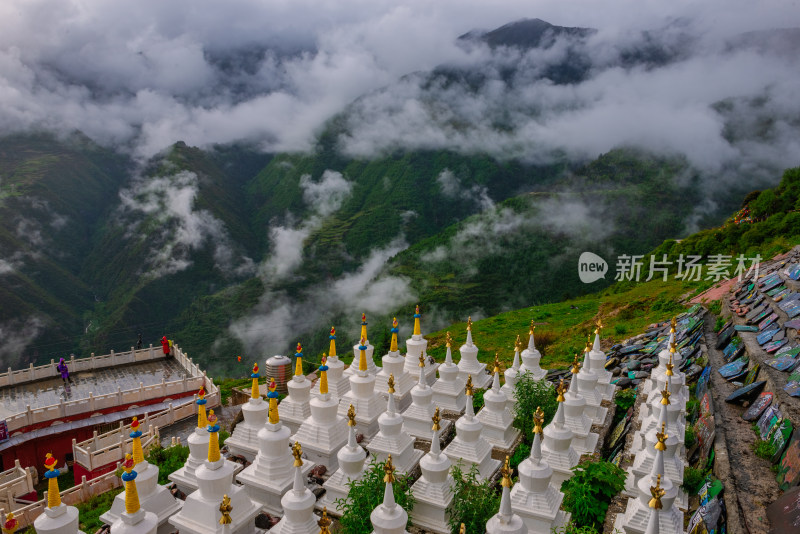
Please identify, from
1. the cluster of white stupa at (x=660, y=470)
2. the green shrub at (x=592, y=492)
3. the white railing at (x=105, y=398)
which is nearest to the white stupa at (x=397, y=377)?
the green shrub at (x=592, y=492)

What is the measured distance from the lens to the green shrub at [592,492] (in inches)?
448

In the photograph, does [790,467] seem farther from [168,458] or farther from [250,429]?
[168,458]

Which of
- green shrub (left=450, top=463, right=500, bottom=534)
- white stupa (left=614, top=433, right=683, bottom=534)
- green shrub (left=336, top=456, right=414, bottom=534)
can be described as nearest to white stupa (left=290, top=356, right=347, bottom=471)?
green shrub (left=336, top=456, right=414, bottom=534)

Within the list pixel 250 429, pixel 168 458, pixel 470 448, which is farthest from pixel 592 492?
pixel 168 458

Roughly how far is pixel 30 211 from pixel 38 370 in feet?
276

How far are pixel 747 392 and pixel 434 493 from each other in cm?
922

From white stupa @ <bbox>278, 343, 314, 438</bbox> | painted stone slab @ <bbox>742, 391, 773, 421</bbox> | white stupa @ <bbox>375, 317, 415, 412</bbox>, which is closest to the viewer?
painted stone slab @ <bbox>742, 391, 773, 421</bbox>

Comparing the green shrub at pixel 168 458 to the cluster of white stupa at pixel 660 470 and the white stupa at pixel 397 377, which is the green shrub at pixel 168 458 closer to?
the white stupa at pixel 397 377

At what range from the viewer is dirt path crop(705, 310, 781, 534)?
396 inches

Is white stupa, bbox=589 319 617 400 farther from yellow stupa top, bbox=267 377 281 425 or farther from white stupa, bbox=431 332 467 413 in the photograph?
yellow stupa top, bbox=267 377 281 425

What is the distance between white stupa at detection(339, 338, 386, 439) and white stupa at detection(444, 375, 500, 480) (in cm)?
328

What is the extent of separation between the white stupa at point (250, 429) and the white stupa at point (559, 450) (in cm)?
745

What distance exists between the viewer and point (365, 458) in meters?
12.7

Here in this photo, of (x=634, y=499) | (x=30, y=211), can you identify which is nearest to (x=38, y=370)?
(x=634, y=499)
